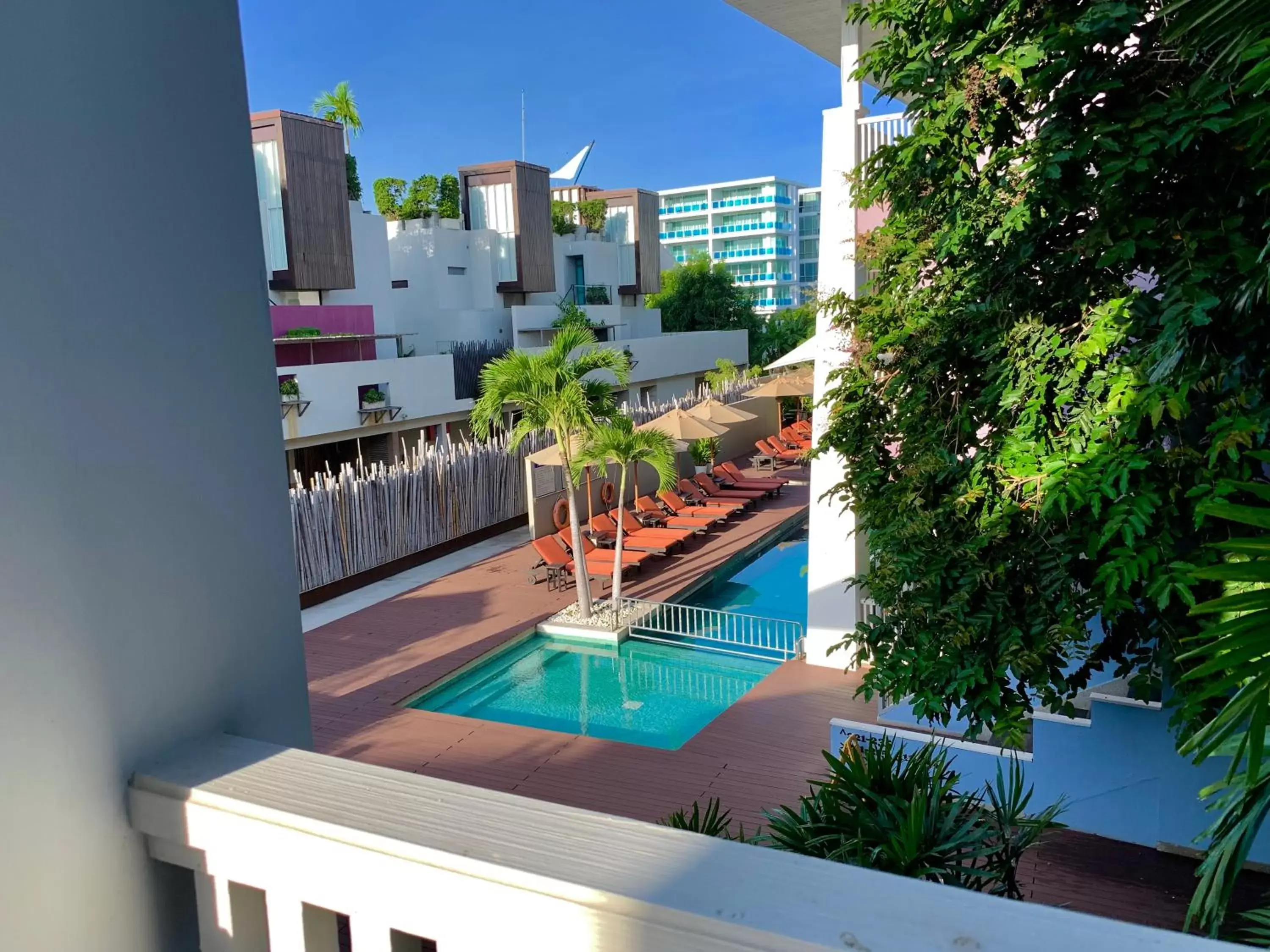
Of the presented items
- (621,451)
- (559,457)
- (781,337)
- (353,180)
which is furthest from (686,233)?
(621,451)

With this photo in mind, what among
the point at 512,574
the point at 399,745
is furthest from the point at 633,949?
the point at 512,574

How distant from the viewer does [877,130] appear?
10.7 meters

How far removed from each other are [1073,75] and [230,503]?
191 inches

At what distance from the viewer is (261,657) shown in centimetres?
164

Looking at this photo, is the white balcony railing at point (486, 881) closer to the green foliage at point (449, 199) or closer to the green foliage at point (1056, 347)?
the green foliage at point (1056, 347)

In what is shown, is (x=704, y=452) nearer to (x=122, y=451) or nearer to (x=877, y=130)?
(x=877, y=130)

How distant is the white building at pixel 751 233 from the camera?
87.3 m

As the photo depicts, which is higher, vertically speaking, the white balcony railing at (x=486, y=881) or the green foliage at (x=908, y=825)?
the white balcony railing at (x=486, y=881)

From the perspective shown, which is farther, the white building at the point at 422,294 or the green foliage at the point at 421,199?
the green foliage at the point at 421,199

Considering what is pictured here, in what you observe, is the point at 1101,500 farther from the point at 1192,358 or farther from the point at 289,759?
the point at 289,759

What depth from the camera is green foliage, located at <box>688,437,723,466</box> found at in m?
24.5

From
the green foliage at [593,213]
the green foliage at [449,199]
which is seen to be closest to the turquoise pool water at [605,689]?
the green foliage at [449,199]

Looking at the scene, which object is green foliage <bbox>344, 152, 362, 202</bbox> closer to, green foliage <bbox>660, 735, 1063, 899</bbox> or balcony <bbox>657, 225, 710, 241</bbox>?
green foliage <bbox>660, 735, 1063, 899</bbox>

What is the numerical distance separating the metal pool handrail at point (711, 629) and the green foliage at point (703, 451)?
32.7 ft
